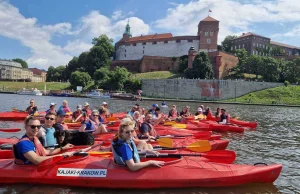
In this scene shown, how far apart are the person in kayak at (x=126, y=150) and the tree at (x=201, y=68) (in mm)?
61387

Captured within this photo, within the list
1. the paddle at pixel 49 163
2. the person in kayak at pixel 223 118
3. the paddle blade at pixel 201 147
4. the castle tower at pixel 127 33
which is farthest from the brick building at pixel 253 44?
the paddle at pixel 49 163

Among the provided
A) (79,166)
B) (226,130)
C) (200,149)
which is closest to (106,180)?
(79,166)

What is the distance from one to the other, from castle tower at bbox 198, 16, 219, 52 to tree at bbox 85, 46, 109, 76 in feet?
100

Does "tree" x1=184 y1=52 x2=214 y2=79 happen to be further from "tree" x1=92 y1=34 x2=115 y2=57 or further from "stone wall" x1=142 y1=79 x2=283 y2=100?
"tree" x1=92 y1=34 x2=115 y2=57

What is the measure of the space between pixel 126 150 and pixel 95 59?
277 ft

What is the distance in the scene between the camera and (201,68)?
66.4m

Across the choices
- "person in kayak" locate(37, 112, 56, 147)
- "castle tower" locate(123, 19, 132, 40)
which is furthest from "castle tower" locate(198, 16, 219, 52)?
"person in kayak" locate(37, 112, 56, 147)

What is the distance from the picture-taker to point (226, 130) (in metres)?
16.0

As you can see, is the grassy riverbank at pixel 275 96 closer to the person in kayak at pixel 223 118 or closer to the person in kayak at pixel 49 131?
the person in kayak at pixel 223 118

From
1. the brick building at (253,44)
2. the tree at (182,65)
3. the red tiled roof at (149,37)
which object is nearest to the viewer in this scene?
the tree at (182,65)

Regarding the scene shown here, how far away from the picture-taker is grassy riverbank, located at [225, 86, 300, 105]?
54.0 metres

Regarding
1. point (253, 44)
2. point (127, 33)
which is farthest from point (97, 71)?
point (253, 44)

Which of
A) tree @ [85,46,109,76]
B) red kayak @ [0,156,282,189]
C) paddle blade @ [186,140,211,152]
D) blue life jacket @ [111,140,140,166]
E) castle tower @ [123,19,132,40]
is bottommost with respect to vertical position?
red kayak @ [0,156,282,189]

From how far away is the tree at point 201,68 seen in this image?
66188 mm
